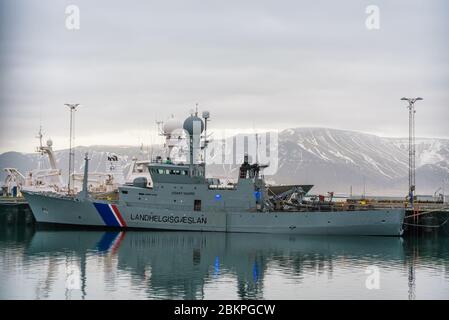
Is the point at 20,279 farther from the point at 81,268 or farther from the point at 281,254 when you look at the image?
the point at 281,254

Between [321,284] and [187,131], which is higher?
[187,131]

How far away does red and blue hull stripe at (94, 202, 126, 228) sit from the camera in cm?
4572

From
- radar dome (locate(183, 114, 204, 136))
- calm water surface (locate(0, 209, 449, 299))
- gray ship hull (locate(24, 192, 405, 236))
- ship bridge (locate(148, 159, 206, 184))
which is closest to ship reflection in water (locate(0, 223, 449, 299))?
calm water surface (locate(0, 209, 449, 299))

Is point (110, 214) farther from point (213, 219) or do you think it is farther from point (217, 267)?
point (217, 267)

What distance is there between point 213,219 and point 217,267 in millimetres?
15508

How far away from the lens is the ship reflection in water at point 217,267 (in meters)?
24.1

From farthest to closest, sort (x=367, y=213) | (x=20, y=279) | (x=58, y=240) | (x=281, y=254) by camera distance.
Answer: (x=367, y=213) → (x=58, y=240) → (x=281, y=254) → (x=20, y=279)

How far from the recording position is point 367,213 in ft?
144

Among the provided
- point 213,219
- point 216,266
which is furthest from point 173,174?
point 216,266

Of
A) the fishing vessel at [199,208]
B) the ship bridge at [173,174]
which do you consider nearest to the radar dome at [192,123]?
the fishing vessel at [199,208]

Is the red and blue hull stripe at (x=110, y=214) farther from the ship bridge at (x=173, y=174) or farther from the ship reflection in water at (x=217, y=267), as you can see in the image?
the ship bridge at (x=173, y=174)

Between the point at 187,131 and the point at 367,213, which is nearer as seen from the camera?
the point at 367,213
